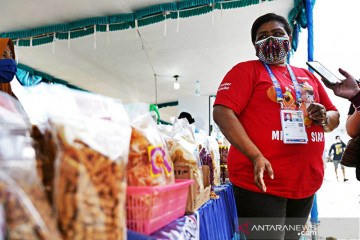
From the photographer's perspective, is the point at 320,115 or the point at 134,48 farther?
the point at 134,48

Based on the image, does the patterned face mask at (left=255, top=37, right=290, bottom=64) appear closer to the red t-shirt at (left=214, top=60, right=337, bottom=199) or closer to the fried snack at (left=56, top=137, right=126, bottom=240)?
the red t-shirt at (left=214, top=60, right=337, bottom=199)

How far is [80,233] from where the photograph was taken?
18.0 inches

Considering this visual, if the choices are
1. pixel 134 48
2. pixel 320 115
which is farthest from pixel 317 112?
pixel 134 48

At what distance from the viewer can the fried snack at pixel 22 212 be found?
38cm

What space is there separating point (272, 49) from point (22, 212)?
53.3 inches

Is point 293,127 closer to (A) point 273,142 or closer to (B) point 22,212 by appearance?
(A) point 273,142

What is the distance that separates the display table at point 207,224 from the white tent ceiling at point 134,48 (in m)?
2.61

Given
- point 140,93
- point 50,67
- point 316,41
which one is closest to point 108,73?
point 50,67

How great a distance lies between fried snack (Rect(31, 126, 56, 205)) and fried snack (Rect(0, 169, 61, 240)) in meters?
0.05

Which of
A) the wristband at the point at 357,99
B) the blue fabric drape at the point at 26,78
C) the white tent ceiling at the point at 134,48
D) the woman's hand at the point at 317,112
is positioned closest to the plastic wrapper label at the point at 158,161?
the woman's hand at the point at 317,112

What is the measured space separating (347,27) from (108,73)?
4636mm

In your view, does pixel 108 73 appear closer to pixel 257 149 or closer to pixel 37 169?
pixel 257 149

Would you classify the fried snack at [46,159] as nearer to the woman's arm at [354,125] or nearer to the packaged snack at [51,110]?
the packaged snack at [51,110]

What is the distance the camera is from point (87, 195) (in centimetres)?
47
